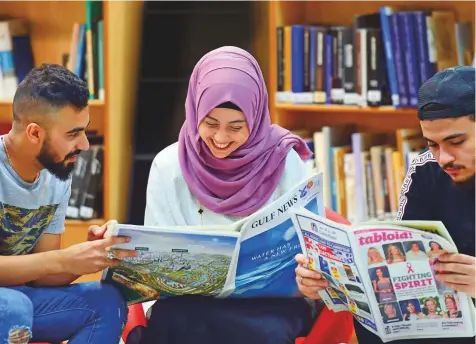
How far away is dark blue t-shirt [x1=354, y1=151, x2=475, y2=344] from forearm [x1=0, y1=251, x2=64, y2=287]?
702mm

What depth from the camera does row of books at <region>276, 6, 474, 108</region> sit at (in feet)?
10.9

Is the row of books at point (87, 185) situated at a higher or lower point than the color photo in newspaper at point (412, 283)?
higher

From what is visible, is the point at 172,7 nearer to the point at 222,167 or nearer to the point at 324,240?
the point at 222,167

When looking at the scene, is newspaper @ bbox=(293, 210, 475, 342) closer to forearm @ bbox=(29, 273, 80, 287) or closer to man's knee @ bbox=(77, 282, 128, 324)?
man's knee @ bbox=(77, 282, 128, 324)

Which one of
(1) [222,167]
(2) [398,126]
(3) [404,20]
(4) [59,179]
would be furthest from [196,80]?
(2) [398,126]

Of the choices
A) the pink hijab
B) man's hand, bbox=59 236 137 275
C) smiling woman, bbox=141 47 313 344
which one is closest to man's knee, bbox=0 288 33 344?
man's hand, bbox=59 236 137 275

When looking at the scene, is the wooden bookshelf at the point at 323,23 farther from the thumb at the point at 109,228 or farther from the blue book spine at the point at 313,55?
the thumb at the point at 109,228

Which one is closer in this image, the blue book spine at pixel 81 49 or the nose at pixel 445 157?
the nose at pixel 445 157

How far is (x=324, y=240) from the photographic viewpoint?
183 cm

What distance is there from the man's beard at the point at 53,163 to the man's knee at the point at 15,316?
11.7 inches

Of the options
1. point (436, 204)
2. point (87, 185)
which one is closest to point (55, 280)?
point (436, 204)

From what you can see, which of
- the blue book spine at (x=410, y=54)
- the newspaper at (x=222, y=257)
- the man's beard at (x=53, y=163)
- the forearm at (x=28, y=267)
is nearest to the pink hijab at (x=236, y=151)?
the newspaper at (x=222, y=257)

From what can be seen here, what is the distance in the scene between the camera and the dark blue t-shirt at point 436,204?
196 centimetres

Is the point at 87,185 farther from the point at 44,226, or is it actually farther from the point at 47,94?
the point at 47,94
